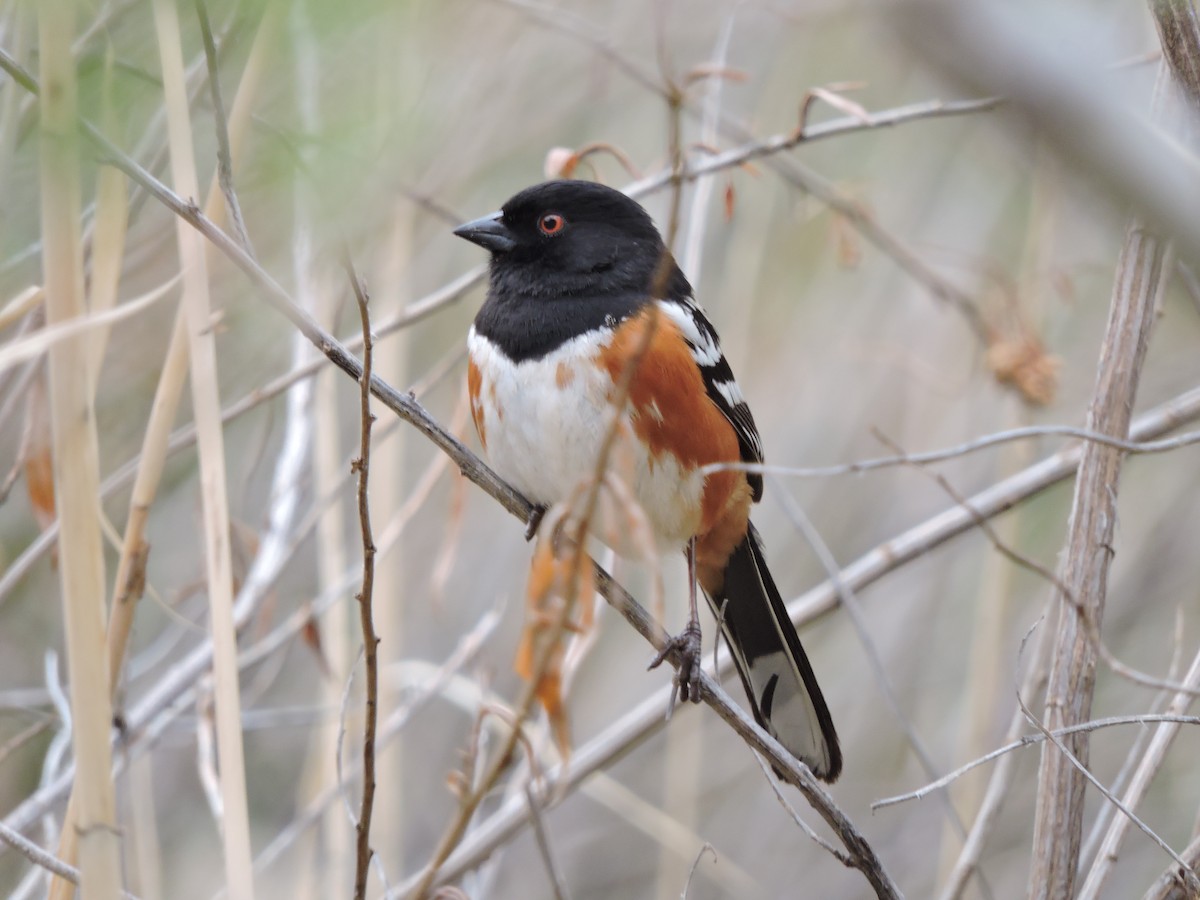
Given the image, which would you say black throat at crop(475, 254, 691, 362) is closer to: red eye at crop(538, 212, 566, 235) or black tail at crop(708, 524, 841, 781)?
red eye at crop(538, 212, 566, 235)

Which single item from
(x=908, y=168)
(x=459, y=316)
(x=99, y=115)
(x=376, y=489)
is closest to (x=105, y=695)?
(x=99, y=115)

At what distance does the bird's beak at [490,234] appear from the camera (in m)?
2.16

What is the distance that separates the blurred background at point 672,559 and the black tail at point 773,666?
25cm

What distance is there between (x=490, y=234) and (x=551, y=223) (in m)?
0.11

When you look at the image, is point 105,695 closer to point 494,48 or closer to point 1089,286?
point 494,48

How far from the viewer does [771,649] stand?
2111mm

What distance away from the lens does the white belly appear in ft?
6.28

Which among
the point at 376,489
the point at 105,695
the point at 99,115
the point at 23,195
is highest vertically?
the point at 99,115

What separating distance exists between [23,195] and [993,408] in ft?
7.71

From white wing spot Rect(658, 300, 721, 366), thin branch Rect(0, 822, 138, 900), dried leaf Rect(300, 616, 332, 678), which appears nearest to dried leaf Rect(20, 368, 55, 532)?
dried leaf Rect(300, 616, 332, 678)

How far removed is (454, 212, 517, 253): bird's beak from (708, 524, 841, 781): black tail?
71 centimetres

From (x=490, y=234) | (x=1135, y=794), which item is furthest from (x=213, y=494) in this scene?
(x=1135, y=794)

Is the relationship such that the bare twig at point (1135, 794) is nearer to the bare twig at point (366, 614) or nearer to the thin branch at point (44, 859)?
the bare twig at point (366, 614)

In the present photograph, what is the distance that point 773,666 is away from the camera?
2096mm
